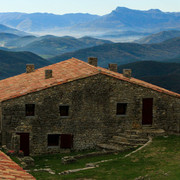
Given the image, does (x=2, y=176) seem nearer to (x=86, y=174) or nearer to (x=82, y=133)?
(x=86, y=174)

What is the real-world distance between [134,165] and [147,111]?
9.30 metres

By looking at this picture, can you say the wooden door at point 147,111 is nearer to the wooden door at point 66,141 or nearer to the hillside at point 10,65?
the wooden door at point 66,141

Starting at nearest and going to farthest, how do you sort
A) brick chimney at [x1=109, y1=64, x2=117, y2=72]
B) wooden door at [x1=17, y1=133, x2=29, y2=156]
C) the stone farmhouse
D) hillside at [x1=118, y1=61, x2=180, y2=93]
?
1. the stone farmhouse
2. wooden door at [x1=17, y1=133, x2=29, y2=156]
3. brick chimney at [x1=109, y1=64, x2=117, y2=72]
4. hillside at [x1=118, y1=61, x2=180, y2=93]

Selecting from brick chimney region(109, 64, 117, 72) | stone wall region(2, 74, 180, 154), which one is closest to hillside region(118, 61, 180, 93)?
brick chimney region(109, 64, 117, 72)

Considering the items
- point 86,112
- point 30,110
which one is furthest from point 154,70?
point 30,110

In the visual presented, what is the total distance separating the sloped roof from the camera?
30.1 meters

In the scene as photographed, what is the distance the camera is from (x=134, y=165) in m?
23.6

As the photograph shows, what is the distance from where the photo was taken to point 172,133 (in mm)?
32781

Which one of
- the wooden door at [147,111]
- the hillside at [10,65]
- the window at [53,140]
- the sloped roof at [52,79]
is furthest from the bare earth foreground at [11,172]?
the hillside at [10,65]

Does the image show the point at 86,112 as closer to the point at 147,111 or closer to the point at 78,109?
the point at 78,109

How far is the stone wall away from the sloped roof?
1.22ft

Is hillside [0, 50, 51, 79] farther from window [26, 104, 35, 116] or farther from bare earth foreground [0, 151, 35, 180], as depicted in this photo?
bare earth foreground [0, 151, 35, 180]

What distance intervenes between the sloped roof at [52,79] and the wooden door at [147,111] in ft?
3.83

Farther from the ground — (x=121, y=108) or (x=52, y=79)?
(x=52, y=79)
